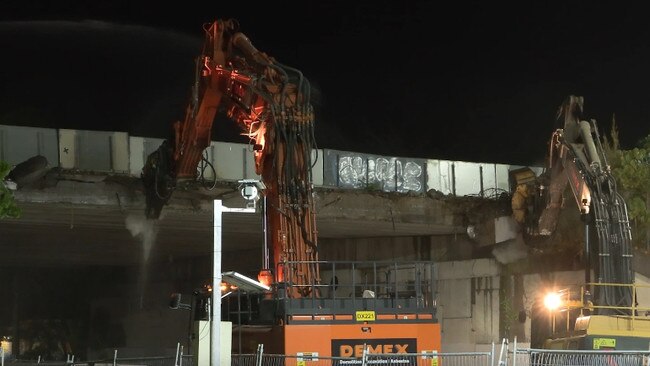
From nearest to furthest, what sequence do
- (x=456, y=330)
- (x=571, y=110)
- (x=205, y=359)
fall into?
(x=205, y=359) → (x=571, y=110) → (x=456, y=330)

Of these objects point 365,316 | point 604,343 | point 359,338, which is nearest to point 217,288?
point 359,338

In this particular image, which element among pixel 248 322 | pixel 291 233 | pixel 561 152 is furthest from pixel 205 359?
pixel 561 152

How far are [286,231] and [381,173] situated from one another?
1708cm

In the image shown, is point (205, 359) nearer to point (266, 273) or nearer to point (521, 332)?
point (266, 273)

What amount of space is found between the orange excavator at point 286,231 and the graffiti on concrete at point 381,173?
9740 mm

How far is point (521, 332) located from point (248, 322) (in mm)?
15853

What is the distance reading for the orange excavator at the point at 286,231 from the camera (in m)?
20.9

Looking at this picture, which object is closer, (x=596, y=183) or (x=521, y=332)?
(x=596, y=183)

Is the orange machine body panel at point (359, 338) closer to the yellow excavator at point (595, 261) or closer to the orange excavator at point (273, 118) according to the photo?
the orange excavator at point (273, 118)

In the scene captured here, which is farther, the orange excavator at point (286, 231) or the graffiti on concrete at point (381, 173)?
the graffiti on concrete at point (381, 173)

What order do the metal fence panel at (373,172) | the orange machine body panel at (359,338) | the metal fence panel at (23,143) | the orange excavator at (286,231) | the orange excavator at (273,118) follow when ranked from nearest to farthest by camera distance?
the orange machine body panel at (359,338), the orange excavator at (286,231), the orange excavator at (273,118), the metal fence panel at (23,143), the metal fence panel at (373,172)

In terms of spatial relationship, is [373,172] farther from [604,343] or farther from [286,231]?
[604,343]

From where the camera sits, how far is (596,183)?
26.9 m

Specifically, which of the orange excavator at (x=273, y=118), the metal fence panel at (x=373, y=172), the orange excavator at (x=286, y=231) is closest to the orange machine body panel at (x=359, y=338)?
the orange excavator at (x=286, y=231)
